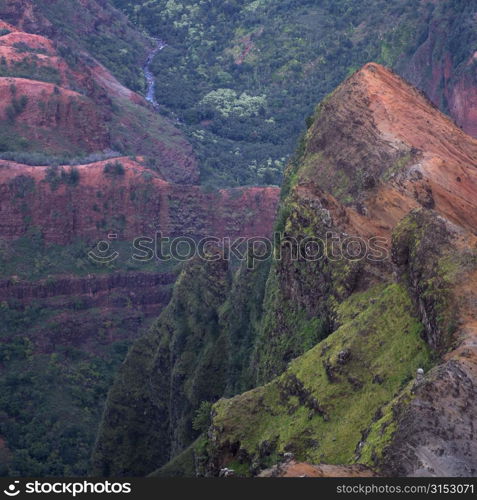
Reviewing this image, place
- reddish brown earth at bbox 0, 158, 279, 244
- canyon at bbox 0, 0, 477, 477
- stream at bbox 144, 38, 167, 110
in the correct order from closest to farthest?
1. canyon at bbox 0, 0, 477, 477
2. reddish brown earth at bbox 0, 158, 279, 244
3. stream at bbox 144, 38, 167, 110

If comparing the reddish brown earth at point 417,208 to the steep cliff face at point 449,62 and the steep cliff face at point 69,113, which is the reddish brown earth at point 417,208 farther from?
the steep cliff face at point 449,62

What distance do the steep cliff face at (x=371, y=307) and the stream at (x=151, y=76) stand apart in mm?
59029

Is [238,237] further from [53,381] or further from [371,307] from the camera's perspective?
[371,307]

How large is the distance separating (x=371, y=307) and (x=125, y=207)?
41760 millimetres

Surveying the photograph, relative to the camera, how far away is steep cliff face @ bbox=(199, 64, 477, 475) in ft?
77.4

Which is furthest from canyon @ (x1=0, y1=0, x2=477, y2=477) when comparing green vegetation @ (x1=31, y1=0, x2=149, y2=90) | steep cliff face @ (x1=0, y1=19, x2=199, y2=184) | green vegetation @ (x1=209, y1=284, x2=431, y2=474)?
green vegetation @ (x1=31, y1=0, x2=149, y2=90)

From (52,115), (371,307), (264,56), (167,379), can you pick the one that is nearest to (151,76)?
(264,56)

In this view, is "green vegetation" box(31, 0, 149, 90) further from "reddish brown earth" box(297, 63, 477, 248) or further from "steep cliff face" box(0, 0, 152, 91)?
"reddish brown earth" box(297, 63, 477, 248)

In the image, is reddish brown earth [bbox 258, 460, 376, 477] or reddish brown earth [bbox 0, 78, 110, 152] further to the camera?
reddish brown earth [bbox 0, 78, 110, 152]

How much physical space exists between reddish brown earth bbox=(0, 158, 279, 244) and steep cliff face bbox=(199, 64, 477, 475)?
83.0 ft

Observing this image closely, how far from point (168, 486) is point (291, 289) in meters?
16.8

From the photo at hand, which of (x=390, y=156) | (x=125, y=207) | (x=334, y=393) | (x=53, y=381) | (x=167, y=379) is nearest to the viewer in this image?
(x=334, y=393)

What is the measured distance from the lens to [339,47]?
104 metres

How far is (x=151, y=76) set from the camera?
111 meters
